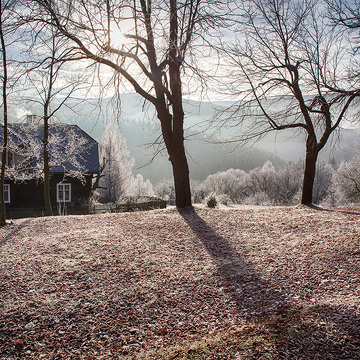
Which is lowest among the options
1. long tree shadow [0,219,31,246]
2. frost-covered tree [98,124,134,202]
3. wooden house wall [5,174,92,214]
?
long tree shadow [0,219,31,246]

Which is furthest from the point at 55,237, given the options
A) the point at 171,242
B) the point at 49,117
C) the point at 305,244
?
the point at 49,117

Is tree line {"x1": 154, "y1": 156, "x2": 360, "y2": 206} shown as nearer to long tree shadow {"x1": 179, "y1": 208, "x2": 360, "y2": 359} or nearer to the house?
the house

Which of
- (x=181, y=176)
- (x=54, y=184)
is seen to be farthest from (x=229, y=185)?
(x=181, y=176)

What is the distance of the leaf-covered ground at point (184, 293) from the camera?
133 inches

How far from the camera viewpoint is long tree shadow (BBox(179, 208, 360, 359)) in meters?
3.04

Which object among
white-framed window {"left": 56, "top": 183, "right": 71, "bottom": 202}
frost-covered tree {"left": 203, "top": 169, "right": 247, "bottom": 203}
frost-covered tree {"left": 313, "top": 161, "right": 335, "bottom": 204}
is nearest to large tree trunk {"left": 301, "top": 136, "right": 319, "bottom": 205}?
white-framed window {"left": 56, "top": 183, "right": 71, "bottom": 202}

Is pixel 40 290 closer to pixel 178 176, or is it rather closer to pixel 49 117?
pixel 178 176

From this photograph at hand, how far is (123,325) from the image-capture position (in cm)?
393

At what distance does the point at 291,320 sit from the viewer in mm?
3643

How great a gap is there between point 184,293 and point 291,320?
1584 millimetres

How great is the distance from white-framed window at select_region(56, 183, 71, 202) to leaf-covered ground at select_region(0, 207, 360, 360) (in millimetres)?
13864

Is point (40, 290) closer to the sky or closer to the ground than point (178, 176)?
closer to the ground

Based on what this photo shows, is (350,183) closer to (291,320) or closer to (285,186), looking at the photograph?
(285,186)

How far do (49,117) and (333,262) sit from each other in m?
13.6
